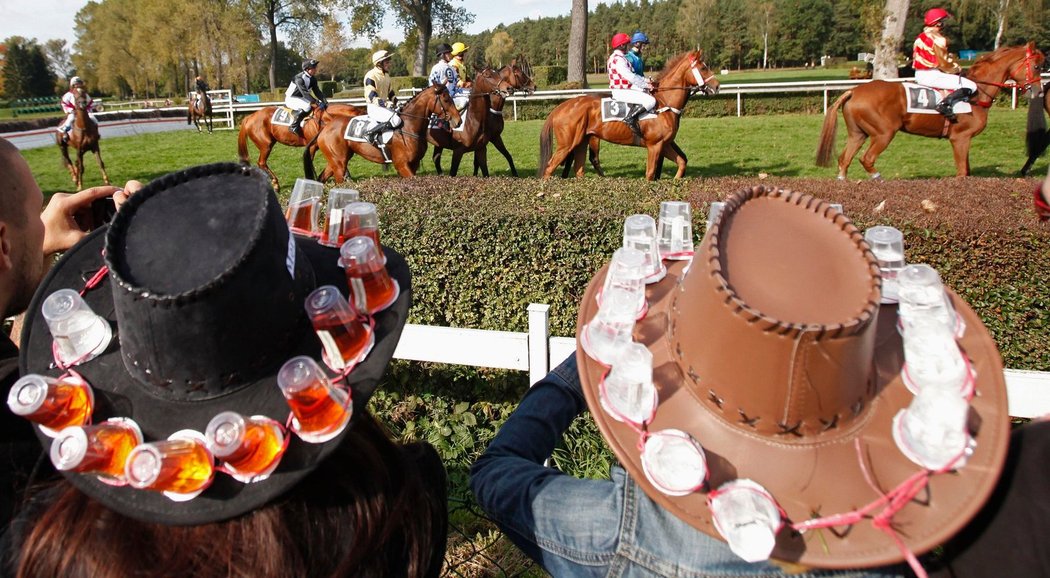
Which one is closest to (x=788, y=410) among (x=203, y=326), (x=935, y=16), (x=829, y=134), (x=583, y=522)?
(x=583, y=522)

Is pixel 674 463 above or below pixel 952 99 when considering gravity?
below

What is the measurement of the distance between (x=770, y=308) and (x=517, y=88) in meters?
11.7

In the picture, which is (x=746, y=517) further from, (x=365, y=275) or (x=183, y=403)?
(x=183, y=403)

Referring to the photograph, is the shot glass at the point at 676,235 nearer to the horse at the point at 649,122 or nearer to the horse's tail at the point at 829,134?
the horse at the point at 649,122

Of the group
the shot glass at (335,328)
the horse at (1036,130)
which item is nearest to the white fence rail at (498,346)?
the shot glass at (335,328)

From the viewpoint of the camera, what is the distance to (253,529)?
1019mm

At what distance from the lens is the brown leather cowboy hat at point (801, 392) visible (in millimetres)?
922

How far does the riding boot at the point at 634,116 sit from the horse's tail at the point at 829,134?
9.79 feet

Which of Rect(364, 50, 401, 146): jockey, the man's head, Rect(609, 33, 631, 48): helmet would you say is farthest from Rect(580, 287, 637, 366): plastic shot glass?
Rect(609, 33, 631, 48): helmet

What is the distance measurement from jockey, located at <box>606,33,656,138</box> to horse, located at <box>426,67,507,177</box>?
2.09 m

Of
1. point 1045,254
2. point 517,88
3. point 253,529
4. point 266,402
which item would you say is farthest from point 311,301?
point 517,88

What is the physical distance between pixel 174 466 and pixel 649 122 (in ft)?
32.3

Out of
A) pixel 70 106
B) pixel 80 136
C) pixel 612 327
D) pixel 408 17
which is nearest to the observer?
pixel 612 327

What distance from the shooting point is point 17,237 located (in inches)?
64.6
